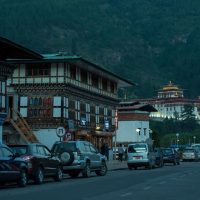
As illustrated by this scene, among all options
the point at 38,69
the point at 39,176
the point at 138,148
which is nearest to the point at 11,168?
the point at 39,176

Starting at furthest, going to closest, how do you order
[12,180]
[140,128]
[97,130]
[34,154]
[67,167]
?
[140,128], [97,130], [67,167], [34,154], [12,180]

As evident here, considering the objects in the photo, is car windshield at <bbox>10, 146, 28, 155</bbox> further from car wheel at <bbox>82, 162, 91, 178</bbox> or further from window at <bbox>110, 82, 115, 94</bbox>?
window at <bbox>110, 82, 115, 94</bbox>

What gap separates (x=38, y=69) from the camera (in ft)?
195

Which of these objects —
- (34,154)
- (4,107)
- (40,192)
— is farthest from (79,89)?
(40,192)

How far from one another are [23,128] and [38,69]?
6953 millimetres

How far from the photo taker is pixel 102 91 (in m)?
69.9

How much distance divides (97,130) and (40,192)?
45660mm

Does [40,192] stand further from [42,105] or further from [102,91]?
[102,91]

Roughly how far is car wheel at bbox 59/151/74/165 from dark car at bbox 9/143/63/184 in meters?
3.15

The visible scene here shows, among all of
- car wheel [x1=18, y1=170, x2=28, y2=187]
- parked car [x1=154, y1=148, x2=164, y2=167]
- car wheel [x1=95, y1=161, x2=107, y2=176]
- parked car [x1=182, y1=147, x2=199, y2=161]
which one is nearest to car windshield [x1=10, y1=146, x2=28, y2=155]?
car wheel [x1=18, y1=170, x2=28, y2=187]

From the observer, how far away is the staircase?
53.9 m

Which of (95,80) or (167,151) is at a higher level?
(95,80)

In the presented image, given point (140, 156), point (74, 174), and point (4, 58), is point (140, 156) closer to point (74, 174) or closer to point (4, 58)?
point (4, 58)

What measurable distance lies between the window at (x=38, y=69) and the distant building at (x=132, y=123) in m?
32.2
